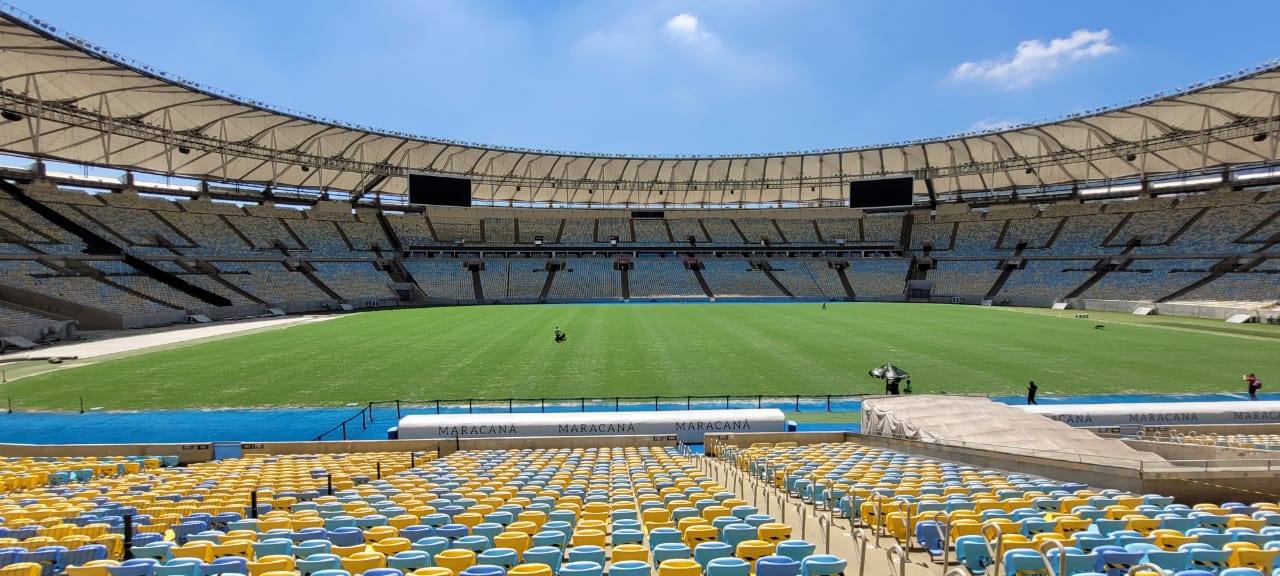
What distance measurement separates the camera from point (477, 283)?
66.2 meters

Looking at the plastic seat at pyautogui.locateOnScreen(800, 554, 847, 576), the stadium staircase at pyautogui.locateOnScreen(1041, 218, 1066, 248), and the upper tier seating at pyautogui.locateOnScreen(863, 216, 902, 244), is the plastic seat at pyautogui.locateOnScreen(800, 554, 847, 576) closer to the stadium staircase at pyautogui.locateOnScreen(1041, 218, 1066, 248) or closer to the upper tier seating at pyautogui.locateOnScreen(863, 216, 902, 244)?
the stadium staircase at pyautogui.locateOnScreen(1041, 218, 1066, 248)

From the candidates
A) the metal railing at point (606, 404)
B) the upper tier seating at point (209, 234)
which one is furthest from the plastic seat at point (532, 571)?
the upper tier seating at point (209, 234)

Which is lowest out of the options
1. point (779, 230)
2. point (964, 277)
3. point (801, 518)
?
point (801, 518)

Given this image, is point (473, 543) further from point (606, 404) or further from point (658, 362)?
point (658, 362)

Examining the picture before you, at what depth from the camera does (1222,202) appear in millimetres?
56125

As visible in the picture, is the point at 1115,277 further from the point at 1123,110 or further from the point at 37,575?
the point at 37,575

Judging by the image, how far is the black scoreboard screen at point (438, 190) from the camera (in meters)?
58.9

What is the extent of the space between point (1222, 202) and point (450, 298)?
74.2 metres

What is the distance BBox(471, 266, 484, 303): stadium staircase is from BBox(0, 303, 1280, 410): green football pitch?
2229cm

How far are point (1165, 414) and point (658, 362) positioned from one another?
53.6 feet

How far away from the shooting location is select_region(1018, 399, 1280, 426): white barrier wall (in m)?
15.0

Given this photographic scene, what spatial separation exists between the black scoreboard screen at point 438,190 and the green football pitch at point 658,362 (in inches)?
815

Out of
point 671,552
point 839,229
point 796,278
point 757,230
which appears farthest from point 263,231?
point 671,552

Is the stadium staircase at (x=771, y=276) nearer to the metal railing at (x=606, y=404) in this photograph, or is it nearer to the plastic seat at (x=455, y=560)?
the metal railing at (x=606, y=404)
